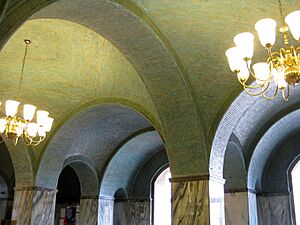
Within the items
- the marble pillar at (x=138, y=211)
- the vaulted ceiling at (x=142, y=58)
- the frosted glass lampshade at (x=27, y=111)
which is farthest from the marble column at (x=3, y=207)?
the frosted glass lampshade at (x=27, y=111)

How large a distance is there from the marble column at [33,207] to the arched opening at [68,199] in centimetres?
461

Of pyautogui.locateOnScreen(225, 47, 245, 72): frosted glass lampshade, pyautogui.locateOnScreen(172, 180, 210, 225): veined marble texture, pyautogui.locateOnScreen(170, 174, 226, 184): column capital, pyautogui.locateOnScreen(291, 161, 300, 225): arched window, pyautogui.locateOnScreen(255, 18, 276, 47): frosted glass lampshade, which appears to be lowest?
pyautogui.locateOnScreen(172, 180, 210, 225): veined marble texture

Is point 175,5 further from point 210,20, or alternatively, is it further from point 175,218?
point 175,218

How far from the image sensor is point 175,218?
6.72 metres

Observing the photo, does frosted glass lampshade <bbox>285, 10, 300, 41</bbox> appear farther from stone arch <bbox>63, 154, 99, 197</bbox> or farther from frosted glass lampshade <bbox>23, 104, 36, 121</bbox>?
stone arch <bbox>63, 154, 99, 197</bbox>

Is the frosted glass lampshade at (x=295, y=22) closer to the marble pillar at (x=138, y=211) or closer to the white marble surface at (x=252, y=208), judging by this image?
the white marble surface at (x=252, y=208)

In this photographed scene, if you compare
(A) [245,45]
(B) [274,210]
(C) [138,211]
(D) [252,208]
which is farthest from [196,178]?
(C) [138,211]

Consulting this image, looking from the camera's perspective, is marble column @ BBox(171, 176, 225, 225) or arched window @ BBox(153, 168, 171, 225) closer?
marble column @ BBox(171, 176, 225, 225)

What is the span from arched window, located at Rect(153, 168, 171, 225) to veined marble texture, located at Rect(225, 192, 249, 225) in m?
3.26

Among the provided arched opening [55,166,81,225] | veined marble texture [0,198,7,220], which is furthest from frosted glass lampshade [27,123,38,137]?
veined marble texture [0,198,7,220]

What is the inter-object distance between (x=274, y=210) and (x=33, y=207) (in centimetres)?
595

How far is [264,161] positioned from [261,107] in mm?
2374

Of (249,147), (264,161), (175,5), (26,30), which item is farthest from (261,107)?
(26,30)

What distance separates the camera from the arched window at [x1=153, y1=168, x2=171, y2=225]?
512 inches
